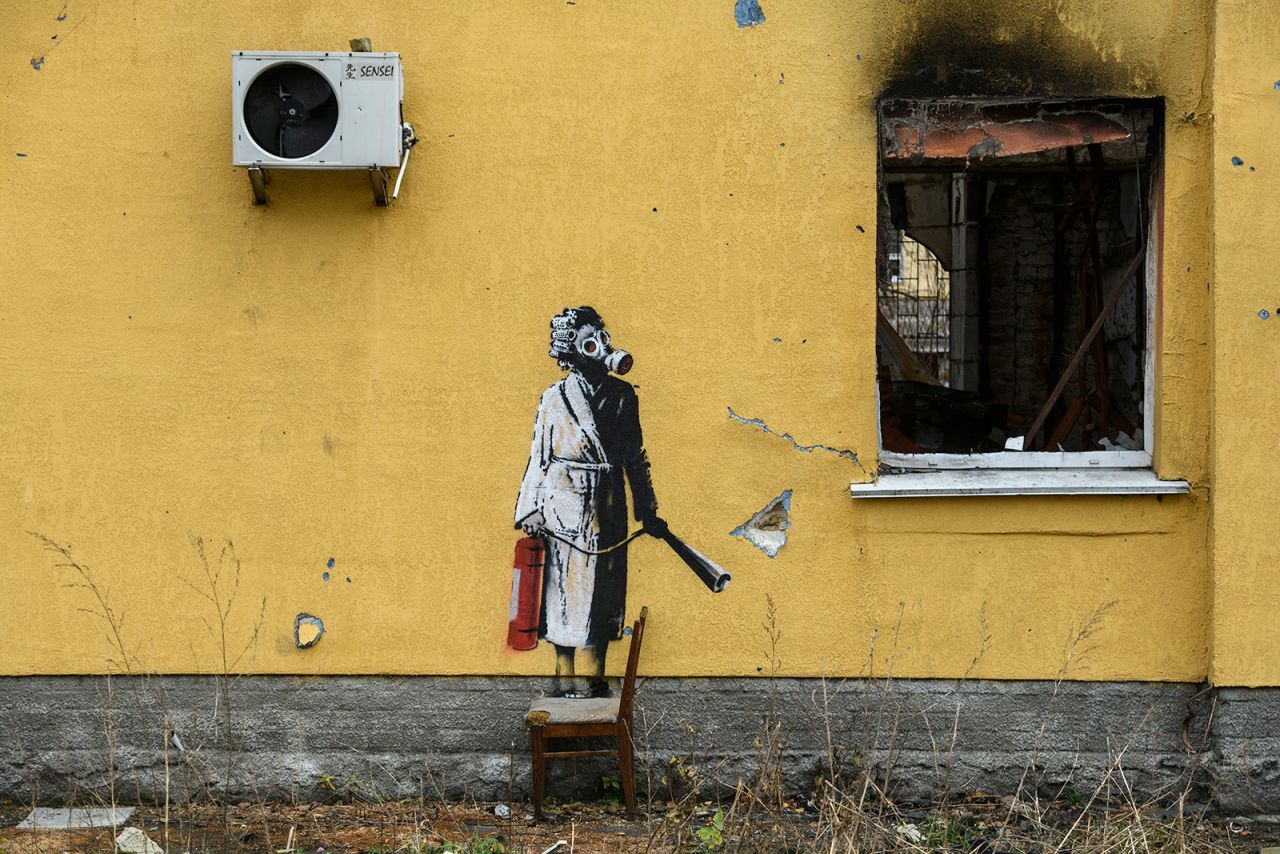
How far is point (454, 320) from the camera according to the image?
4.70m

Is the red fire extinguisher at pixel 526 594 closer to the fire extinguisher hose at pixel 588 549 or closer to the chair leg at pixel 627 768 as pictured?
the fire extinguisher hose at pixel 588 549

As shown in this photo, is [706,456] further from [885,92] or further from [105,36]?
[105,36]

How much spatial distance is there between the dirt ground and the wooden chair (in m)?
0.15

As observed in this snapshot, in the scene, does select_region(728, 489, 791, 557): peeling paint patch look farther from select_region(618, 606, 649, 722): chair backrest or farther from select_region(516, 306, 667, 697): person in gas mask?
select_region(618, 606, 649, 722): chair backrest

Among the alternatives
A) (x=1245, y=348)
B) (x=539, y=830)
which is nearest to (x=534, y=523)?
(x=539, y=830)

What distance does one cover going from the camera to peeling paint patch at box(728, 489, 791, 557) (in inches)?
185

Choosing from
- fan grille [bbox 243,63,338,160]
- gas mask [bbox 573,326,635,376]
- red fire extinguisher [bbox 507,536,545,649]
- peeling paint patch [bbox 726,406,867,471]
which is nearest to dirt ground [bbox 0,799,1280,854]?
red fire extinguisher [bbox 507,536,545,649]

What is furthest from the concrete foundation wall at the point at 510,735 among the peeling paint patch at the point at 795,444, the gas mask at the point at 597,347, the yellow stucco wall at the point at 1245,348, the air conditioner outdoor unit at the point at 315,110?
the air conditioner outdoor unit at the point at 315,110

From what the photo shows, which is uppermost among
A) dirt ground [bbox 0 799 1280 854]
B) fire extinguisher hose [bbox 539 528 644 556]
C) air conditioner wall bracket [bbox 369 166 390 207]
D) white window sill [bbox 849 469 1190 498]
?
air conditioner wall bracket [bbox 369 166 390 207]

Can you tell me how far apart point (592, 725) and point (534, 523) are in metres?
0.80

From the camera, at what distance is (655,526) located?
4.74m

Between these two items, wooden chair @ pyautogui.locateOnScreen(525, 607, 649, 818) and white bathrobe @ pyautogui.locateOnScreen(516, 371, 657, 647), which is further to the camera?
white bathrobe @ pyautogui.locateOnScreen(516, 371, 657, 647)

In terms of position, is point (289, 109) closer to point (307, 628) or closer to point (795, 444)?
point (307, 628)

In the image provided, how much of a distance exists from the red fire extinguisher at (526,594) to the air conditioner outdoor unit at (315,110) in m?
1.53
